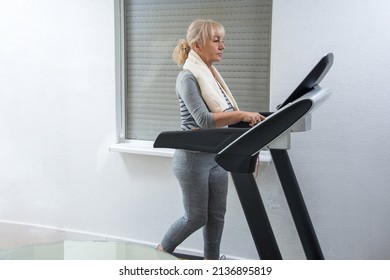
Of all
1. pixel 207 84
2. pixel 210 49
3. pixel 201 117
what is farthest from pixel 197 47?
pixel 201 117

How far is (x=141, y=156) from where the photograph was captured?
106 inches

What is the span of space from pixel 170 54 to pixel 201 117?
759mm

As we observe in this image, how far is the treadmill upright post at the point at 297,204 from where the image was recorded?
208 centimetres

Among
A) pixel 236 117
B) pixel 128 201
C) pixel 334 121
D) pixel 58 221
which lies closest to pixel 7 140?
pixel 58 221

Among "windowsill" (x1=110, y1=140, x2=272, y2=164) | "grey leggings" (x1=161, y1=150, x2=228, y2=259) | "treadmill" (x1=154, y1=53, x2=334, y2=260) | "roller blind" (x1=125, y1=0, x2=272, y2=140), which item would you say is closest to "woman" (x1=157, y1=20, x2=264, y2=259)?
"grey leggings" (x1=161, y1=150, x2=228, y2=259)

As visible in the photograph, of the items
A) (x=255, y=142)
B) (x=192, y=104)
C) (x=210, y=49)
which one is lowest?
(x=255, y=142)

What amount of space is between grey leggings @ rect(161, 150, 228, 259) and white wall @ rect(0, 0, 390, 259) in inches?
13.2

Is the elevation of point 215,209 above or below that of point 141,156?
below

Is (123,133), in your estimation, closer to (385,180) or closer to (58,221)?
(58,221)

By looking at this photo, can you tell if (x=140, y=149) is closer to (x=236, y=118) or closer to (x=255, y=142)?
(x=236, y=118)

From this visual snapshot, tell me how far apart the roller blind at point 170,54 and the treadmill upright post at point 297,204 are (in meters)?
0.47

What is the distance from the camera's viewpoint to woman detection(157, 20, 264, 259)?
2012 millimetres

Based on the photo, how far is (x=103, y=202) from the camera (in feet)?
9.22

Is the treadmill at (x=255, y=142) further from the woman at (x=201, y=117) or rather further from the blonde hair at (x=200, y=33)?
the blonde hair at (x=200, y=33)
